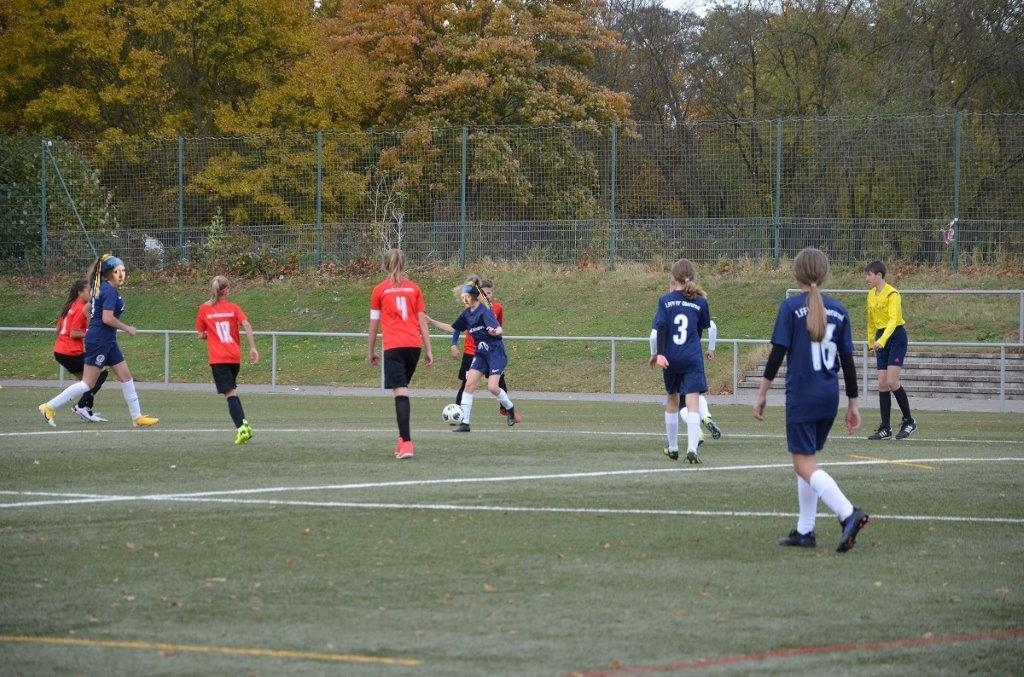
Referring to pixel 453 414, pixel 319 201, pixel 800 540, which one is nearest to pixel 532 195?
pixel 319 201

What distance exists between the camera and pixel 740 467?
1223 cm

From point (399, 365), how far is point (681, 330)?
263cm

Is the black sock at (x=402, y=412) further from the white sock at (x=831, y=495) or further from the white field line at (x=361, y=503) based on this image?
the white sock at (x=831, y=495)

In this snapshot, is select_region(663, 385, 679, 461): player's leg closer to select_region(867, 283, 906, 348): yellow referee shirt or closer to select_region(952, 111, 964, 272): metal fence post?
select_region(867, 283, 906, 348): yellow referee shirt

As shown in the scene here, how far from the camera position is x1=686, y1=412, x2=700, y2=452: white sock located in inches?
496

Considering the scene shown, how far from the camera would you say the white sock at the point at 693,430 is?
1261 centimetres

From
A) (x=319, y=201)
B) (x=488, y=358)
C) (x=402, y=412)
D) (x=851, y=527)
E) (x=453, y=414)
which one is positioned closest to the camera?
(x=851, y=527)

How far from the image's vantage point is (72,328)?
58.2ft

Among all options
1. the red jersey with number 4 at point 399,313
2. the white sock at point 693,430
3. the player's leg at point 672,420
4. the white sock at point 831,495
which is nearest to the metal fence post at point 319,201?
the red jersey with number 4 at point 399,313

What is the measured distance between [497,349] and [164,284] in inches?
822

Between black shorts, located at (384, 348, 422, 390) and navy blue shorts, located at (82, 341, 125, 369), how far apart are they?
463cm

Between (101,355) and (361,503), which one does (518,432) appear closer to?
(101,355)

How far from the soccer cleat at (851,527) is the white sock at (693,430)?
4.66 metres

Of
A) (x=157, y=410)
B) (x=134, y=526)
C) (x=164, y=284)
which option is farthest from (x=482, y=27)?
(x=134, y=526)
